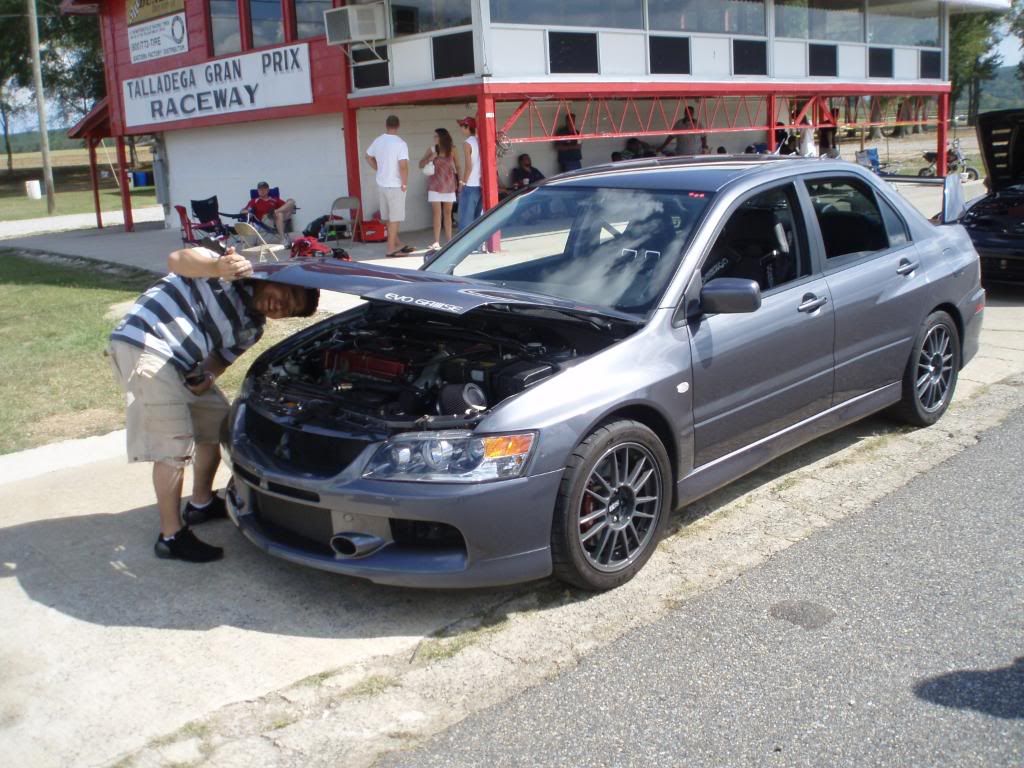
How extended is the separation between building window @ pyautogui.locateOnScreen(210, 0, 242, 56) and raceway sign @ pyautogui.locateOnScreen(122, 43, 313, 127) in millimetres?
368

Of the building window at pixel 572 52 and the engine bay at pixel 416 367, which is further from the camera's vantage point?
the building window at pixel 572 52

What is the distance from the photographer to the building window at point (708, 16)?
58.5 feet

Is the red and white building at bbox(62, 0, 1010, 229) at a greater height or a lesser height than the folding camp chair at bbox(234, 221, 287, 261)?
greater

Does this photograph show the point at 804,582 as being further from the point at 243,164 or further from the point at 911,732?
the point at 243,164

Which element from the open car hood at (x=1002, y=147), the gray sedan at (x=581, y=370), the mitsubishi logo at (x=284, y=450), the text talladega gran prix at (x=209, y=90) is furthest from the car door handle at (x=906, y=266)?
the text talladega gran prix at (x=209, y=90)

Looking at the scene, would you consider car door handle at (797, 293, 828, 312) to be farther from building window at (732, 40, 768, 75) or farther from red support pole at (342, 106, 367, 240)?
building window at (732, 40, 768, 75)

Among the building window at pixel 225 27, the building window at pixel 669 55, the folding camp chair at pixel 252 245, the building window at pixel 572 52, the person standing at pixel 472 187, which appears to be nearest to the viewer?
the person standing at pixel 472 187

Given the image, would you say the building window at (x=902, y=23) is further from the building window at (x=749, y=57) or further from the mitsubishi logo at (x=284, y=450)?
the mitsubishi logo at (x=284, y=450)

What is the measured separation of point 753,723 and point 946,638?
3.22 ft

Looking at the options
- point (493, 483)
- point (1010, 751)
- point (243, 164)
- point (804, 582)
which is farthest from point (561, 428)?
point (243, 164)

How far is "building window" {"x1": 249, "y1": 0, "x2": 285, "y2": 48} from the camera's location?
18391mm

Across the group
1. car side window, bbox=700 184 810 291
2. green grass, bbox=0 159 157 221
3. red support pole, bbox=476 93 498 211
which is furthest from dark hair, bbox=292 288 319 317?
green grass, bbox=0 159 157 221

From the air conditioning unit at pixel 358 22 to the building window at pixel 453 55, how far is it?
3.63 feet

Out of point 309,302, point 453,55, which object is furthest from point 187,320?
point 453,55
